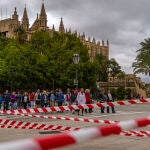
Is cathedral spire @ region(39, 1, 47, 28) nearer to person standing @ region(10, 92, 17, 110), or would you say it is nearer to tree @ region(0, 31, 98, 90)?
tree @ region(0, 31, 98, 90)

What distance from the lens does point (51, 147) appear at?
2.62 m

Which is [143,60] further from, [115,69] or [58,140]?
[58,140]

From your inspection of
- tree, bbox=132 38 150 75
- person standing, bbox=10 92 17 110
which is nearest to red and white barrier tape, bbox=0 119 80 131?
person standing, bbox=10 92 17 110

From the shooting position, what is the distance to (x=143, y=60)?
2689 inches

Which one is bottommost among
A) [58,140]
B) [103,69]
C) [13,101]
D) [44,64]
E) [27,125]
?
[27,125]

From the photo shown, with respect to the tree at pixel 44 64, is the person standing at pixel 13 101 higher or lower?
lower

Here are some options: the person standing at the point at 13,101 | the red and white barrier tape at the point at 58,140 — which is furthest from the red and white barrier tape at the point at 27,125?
the person standing at the point at 13,101

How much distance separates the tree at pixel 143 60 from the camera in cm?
6769

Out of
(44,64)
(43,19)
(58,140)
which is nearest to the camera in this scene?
(58,140)

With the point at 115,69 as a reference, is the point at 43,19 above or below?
above

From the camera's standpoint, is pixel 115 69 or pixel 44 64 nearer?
pixel 44 64

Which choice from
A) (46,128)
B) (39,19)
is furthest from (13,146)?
(39,19)

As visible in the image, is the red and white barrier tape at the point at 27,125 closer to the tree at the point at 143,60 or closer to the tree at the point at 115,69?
the tree at the point at 143,60

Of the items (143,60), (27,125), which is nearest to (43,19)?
(143,60)
